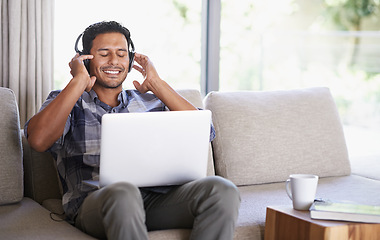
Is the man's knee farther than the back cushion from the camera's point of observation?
No

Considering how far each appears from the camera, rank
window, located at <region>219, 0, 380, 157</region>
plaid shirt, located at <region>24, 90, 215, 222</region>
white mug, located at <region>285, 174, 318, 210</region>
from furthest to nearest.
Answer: window, located at <region>219, 0, 380, 157</region>
plaid shirt, located at <region>24, 90, 215, 222</region>
white mug, located at <region>285, 174, 318, 210</region>

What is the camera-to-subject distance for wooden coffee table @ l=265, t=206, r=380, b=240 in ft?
6.57

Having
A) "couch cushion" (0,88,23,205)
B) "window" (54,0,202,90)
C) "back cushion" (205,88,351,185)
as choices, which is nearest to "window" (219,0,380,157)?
"window" (54,0,202,90)

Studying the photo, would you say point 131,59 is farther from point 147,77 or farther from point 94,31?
point 94,31

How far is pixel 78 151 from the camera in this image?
235 cm

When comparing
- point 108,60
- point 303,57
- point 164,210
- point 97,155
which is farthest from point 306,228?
point 303,57

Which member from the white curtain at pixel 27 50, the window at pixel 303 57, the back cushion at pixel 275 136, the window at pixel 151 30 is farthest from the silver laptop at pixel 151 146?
the window at pixel 303 57

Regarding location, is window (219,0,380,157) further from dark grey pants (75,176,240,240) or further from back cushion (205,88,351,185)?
dark grey pants (75,176,240,240)

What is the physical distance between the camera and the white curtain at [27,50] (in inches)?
116

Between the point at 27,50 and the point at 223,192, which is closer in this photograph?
the point at 223,192

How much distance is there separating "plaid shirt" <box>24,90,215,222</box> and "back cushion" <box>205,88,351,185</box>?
700 millimetres

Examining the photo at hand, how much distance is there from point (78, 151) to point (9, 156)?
0.96 ft

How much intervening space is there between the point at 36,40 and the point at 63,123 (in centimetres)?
95

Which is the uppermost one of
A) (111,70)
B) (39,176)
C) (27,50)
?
(27,50)
